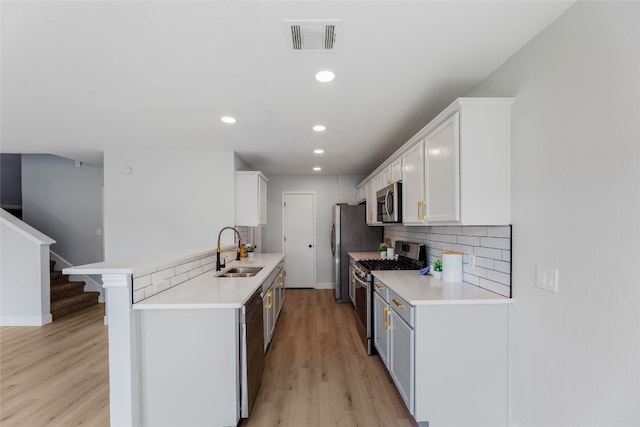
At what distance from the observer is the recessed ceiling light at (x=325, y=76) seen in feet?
6.56

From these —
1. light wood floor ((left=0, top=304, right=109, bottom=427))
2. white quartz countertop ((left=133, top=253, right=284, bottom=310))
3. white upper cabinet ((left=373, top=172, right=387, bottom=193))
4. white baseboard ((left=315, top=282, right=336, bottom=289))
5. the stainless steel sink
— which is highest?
white upper cabinet ((left=373, top=172, right=387, bottom=193))

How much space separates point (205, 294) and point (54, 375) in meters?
1.97

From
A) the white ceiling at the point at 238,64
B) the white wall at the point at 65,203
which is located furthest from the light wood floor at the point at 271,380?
the white ceiling at the point at 238,64

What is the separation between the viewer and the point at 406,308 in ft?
6.66

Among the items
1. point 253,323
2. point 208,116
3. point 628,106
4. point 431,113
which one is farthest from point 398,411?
point 208,116

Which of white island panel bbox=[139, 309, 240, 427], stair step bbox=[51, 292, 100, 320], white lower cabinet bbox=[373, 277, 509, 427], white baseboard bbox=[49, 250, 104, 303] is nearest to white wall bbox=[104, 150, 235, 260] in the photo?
stair step bbox=[51, 292, 100, 320]

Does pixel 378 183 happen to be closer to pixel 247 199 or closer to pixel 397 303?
pixel 247 199

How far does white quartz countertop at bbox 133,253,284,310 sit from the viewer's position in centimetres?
187

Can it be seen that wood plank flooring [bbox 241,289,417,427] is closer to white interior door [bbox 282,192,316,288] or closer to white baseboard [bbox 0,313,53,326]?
white interior door [bbox 282,192,316,288]

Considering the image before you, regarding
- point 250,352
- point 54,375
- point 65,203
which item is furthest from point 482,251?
point 65,203

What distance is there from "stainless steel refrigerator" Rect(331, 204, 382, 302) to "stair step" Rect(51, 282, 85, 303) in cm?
452

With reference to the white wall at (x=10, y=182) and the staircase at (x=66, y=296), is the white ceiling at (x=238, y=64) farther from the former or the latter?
the white wall at (x=10, y=182)

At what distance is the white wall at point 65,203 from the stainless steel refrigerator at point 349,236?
14.3 feet

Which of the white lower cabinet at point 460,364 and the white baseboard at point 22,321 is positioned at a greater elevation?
the white lower cabinet at point 460,364
